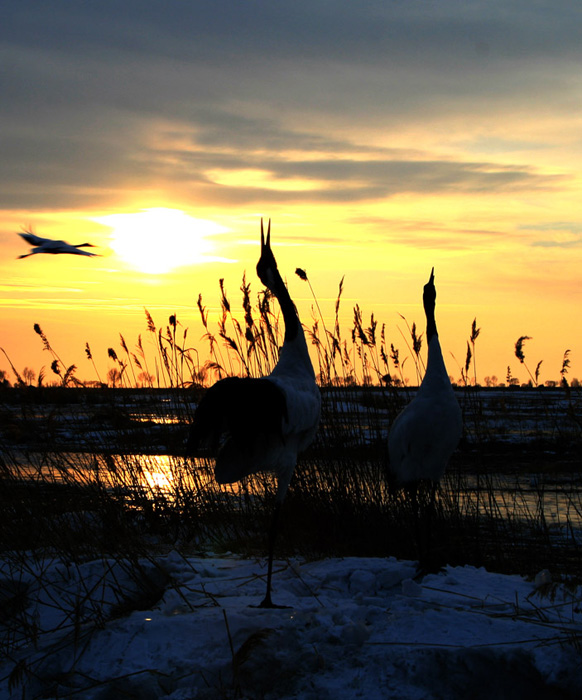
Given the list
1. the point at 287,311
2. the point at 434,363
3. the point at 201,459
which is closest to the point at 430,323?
the point at 434,363

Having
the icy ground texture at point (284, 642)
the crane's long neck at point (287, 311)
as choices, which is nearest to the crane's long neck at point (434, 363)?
the crane's long neck at point (287, 311)

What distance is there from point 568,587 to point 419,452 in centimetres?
152

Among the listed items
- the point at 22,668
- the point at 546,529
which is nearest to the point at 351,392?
the point at 546,529

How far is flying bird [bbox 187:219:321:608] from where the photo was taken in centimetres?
407

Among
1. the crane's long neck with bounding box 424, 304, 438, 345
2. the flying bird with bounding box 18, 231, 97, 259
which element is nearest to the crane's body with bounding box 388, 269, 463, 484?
the crane's long neck with bounding box 424, 304, 438, 345

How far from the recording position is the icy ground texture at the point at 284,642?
315 cm

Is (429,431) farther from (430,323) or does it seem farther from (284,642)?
(284,642)

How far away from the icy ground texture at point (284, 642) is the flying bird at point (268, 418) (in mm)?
501

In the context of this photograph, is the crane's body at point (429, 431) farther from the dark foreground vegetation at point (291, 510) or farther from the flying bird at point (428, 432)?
the dark foreground vegetation at point (291, 510)

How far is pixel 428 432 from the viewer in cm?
529

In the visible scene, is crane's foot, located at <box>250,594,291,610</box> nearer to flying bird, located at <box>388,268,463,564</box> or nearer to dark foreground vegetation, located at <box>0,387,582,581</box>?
dark foreground vegetation, located at <box>0,387,582,581</box>

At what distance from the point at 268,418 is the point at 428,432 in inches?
64.9

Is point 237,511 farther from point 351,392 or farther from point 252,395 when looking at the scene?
point 252,395

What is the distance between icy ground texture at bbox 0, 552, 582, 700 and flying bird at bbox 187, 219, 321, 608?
19.7 inches
